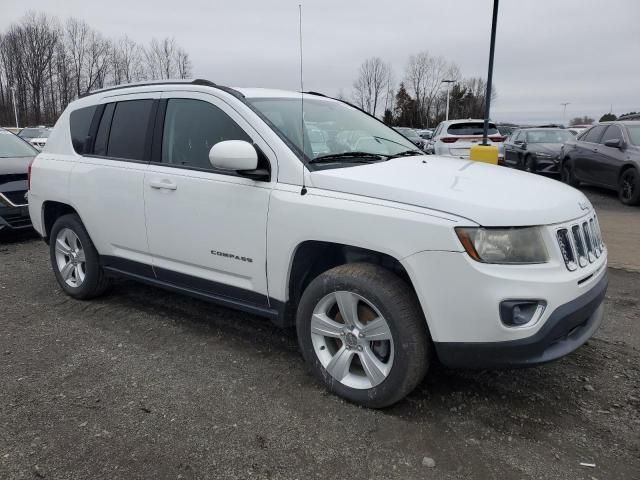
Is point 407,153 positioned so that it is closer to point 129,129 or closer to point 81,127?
point 129,129

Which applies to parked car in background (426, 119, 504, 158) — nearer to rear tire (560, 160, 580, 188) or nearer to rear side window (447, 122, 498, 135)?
rear side window (447, 122, 498, 135)

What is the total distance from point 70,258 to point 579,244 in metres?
4.17

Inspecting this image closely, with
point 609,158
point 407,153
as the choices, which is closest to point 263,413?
point 407,153

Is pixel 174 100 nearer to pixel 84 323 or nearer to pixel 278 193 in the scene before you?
pixel 278 193

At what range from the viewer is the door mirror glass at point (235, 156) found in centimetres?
310

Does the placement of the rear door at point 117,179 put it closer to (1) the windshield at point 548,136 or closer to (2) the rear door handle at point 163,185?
(2) the rear door handle at point 163,185

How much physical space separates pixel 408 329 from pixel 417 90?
75606mm

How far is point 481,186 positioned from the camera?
9.44ft

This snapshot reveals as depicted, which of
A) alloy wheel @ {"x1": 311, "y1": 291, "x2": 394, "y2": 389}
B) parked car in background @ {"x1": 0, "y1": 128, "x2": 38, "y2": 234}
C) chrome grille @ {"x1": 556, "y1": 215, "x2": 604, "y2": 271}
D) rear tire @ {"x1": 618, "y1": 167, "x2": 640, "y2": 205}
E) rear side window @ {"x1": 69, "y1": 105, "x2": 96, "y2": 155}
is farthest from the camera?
rear tire @ {"x1": 618, "y1": 167, "x2": 640, "y2": 205}

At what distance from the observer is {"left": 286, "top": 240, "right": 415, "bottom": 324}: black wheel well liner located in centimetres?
301

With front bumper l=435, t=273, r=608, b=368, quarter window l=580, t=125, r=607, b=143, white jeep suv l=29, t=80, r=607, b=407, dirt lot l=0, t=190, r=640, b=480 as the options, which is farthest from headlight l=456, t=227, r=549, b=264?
quarter window l=580, t=125, r=607, b=143

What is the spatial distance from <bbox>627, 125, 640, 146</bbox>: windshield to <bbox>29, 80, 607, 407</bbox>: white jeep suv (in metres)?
8.42

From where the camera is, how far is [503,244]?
2.56m

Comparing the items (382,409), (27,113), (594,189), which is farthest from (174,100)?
(27,113)
